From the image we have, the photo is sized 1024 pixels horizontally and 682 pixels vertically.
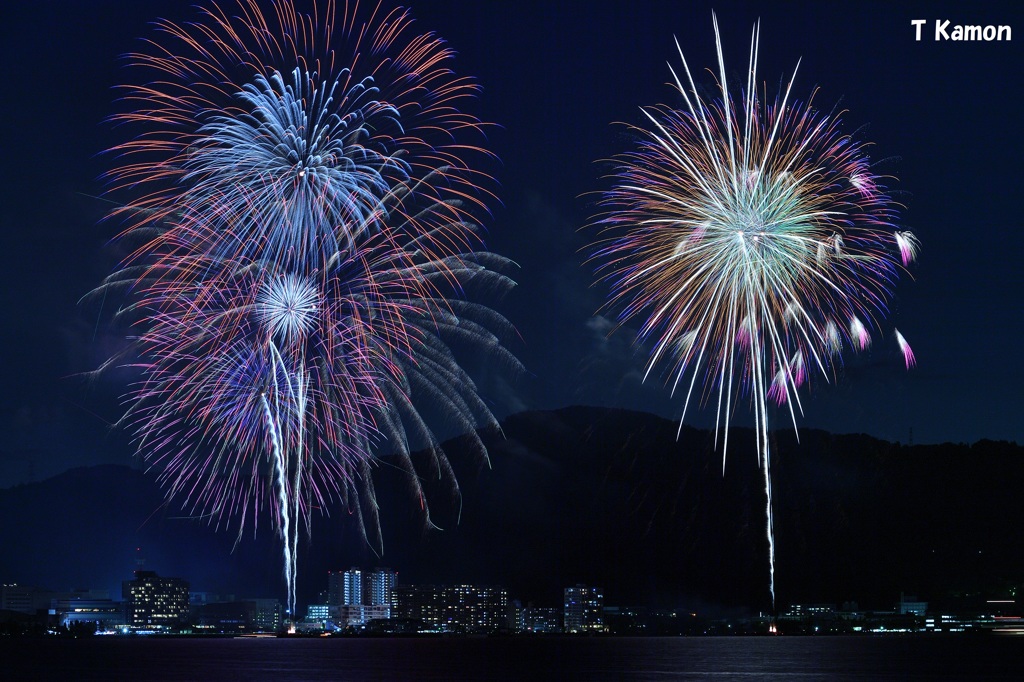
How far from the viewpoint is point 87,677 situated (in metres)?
67.5

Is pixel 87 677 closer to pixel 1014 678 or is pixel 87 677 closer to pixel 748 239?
pixel 748 239

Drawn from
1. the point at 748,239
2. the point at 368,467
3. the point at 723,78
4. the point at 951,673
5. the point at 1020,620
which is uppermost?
the point at 723,78

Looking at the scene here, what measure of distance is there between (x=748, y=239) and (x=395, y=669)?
4324 cm

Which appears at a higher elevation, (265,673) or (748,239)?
(748,239)

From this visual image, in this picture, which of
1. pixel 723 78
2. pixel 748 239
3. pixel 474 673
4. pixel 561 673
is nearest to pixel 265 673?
pixel 474 673

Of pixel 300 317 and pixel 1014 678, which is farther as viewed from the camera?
pixel 1014 678

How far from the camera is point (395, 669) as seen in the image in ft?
242

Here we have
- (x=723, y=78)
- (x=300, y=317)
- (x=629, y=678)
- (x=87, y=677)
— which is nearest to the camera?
(x=723, y=78)

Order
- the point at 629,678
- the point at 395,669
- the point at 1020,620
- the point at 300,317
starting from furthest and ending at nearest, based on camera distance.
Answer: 1. the point at 1020,620
2. the point at 395,669
3. the point at 629,678
4. the point at 300,317

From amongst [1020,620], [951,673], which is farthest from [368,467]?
[1020,620]

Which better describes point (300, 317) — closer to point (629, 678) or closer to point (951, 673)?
point (629, 678)

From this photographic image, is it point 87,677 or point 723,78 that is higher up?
point 723,78

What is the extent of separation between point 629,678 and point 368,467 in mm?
24040

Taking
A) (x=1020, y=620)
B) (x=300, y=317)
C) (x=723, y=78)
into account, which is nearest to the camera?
(x=723, y=78)
